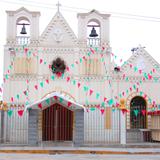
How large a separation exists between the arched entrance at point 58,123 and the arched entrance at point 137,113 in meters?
5.41

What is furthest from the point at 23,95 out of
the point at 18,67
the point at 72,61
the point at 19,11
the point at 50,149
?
the point at 50,149

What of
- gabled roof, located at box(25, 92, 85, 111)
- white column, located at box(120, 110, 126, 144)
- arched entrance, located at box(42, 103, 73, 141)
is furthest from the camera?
arched entrance, located at box(42, 103, 73, 141)

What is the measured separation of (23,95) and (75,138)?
23.0 feet

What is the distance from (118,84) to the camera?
29.8m

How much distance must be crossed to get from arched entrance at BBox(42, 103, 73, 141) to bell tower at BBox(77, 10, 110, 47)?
18.3 feet

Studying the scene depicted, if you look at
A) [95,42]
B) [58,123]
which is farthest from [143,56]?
[58,123]

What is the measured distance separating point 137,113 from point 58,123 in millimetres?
6711

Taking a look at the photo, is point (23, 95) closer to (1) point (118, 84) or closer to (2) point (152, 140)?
(1) point (118, 84)

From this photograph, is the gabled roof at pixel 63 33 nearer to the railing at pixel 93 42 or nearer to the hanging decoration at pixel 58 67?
the railing at pixel 93 42

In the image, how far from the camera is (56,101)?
24.8 metres

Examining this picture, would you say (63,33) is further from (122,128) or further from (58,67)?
(122,128)

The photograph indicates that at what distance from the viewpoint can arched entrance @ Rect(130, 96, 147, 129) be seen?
3002 cm

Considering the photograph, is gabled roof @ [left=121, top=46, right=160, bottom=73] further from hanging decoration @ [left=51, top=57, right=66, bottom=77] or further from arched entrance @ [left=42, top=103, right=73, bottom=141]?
arched entrance @ [left=42, top=103, right=73, bottom=141]

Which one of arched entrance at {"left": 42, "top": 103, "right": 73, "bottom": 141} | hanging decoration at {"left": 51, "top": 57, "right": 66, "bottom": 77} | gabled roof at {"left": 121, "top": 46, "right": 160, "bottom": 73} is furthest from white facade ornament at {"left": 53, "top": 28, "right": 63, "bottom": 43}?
arched entrance at {"left": 42, "top": 103, "right": 73, "bottom": 141}
